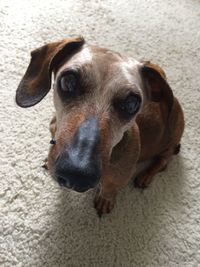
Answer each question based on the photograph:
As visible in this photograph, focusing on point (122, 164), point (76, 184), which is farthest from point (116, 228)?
point (76, 184)

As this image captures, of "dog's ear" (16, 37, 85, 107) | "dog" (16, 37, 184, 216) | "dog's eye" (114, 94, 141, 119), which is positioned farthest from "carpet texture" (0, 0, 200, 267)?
"dog's eye" (114, 94, 141, 119)

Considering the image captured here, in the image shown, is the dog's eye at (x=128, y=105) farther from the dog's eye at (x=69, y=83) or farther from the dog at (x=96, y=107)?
the dog's eye at (x=69, y=83)

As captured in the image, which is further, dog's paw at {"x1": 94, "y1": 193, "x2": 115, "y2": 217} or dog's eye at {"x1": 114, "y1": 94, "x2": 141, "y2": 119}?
dog's paw at {"x1": 94, "y1": 193, "x2": 115, "y2": 217}

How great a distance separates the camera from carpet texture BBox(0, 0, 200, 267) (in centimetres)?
168

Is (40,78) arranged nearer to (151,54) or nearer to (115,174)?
(115,174)

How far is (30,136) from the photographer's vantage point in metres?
1.94

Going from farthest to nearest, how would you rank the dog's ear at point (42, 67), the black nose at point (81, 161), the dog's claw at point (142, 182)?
the dog's claw at point (142, 182) → the dog's ear at point (42, 67) → the black nose at point (81, 161)

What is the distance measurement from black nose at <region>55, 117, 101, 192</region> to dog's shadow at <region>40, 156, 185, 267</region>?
545mm

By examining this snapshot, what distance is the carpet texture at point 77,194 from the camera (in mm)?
1678

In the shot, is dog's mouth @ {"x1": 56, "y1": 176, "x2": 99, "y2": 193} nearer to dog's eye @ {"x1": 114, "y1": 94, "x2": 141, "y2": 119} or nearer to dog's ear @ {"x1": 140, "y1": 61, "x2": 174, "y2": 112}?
dog's eye @ {"x1": 114, "y1": 94, "x2": 141, "y2": 119}

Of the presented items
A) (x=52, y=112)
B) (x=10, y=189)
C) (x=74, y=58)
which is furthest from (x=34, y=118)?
(x=74, y=58)

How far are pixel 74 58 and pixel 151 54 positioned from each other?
1.17m

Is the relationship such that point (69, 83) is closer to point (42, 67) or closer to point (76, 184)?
point (42, 67)

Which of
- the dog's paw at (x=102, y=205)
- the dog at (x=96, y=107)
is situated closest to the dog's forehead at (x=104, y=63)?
the dog at (x=96, y=107)
